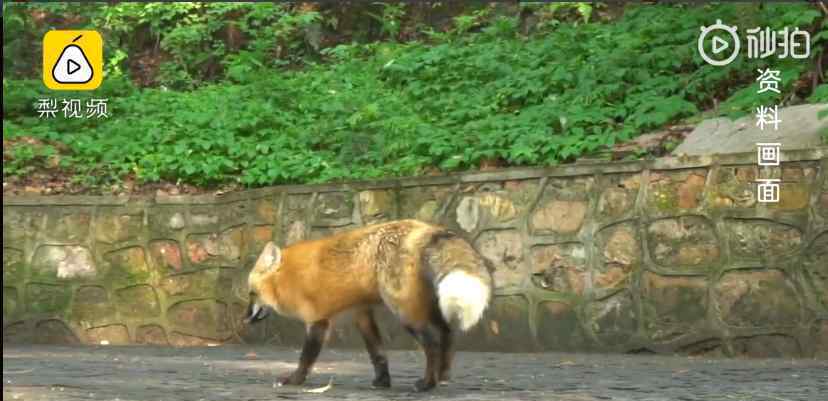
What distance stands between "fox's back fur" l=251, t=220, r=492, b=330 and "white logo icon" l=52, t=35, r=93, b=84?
5.55m

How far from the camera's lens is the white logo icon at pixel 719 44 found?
476 inches

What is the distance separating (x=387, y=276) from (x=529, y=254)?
3.72 meters

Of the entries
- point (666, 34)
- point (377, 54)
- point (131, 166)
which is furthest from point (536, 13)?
point (131, 166)

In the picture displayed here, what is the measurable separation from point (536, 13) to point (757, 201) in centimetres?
666

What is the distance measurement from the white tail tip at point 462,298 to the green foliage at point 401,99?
4.48 meters

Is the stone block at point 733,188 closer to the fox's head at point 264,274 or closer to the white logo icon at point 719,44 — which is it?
the white logo icon at point 719,44

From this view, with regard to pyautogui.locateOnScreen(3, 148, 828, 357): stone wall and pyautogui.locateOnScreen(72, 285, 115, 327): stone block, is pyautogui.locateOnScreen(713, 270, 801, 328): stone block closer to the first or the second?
pyautogui.locateOnScreen(3, 148, 828, 357): stone wall

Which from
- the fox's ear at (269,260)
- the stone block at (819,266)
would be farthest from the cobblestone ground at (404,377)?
the fox's ear at (269,260)

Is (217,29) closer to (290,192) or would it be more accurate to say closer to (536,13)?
(536,13)

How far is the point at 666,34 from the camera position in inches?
515

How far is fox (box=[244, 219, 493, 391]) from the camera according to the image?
22.1 feet

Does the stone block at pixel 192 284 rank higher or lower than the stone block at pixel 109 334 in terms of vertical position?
higher

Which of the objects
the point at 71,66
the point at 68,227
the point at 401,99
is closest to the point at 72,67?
the point at 71,66

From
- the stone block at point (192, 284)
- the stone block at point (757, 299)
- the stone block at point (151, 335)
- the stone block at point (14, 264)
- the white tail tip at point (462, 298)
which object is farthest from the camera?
the stone block at point (14, 264)
